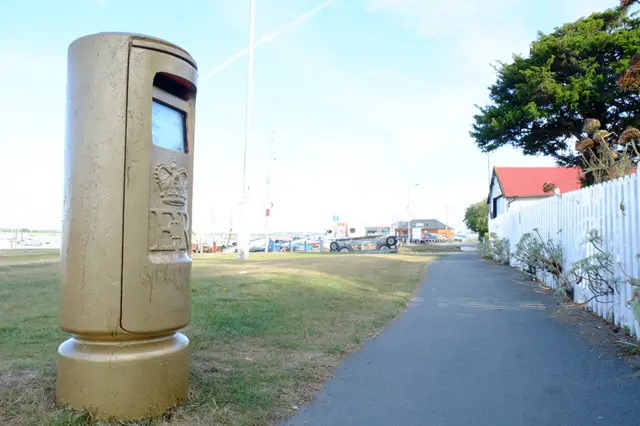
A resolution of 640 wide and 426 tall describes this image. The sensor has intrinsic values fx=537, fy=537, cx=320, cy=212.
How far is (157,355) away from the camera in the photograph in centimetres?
349

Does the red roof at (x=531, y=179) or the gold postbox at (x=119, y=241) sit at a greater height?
the red roof at (x=531, y=179)

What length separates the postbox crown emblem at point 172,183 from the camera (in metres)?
3.66

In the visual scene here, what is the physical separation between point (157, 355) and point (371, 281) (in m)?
10.9

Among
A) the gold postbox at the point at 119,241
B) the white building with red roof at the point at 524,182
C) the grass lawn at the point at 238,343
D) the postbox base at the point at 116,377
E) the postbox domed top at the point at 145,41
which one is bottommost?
the grass lawn at the point at 238,343

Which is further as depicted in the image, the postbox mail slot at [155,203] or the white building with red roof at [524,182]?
the white building with red roof at [524,182]

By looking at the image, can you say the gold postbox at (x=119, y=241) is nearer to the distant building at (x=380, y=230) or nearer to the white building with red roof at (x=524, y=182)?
the white building with red roof at (x=524, y=182)

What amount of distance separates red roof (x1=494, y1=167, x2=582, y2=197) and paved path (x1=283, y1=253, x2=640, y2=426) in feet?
106

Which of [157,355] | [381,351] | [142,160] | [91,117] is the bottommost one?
[381,351]

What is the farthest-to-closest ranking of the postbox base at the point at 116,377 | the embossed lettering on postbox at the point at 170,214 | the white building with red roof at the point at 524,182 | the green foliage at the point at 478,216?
the green foliage at the point at 478,216
the white building with red roof at the point at 524,182
the embossed lettering on postbox at the point at 170,214
the postbox base at the point at 116,377

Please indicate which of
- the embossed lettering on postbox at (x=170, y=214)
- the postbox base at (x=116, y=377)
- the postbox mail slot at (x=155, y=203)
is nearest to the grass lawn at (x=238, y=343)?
the postbox base at (x=116, y=377)

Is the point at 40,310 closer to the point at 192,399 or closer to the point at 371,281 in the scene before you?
the point at 192,399

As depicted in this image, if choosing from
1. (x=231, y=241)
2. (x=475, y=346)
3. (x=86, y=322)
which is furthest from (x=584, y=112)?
(x=231, y=241)

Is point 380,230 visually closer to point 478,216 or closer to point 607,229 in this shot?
point 478,216

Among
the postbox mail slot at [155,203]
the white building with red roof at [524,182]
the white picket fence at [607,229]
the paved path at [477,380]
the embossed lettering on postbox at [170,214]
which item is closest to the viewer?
the postbox mail slot at [155,203]
